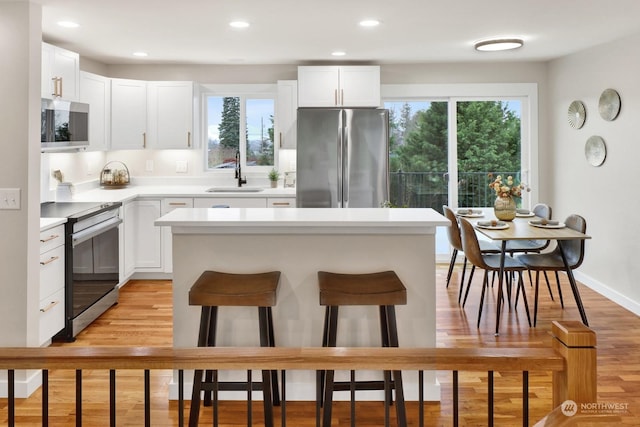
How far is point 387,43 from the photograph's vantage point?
499cm

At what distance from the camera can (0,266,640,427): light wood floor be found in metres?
2.82

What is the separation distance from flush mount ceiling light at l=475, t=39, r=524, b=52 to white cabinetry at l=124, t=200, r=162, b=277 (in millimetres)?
3479

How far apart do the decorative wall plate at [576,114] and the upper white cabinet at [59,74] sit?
15.6ft

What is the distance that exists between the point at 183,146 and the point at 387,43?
8.17ft

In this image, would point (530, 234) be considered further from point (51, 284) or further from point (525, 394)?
point (51, 284)

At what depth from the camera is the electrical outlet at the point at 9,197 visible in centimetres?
314

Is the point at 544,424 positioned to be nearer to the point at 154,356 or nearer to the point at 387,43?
the point at 154,356

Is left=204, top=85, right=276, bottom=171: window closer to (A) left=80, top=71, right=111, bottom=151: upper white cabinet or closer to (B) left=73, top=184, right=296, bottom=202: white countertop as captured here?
(B) left=73, top=184, right=296, bottom=202: white countertop

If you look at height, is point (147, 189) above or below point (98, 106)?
below

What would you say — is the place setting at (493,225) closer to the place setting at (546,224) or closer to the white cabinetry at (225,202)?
the place setting at (546,224)

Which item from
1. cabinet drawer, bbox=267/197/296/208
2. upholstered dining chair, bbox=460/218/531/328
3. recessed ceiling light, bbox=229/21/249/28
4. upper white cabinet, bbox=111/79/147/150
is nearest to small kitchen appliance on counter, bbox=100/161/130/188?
upper white cabinet, bbox=111/79/147/150

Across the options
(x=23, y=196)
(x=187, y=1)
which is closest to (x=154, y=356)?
(x=23, y=196)

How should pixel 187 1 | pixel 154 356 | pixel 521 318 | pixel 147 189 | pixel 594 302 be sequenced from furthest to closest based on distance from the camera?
1. pixel 147 189
2. pixel 594 302
3. pixel 521 318
4. pixel 187 1
5. pixel 154 356

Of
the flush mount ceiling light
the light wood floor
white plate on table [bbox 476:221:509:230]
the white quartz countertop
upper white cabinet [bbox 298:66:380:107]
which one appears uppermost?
the flush mount ceiling light
